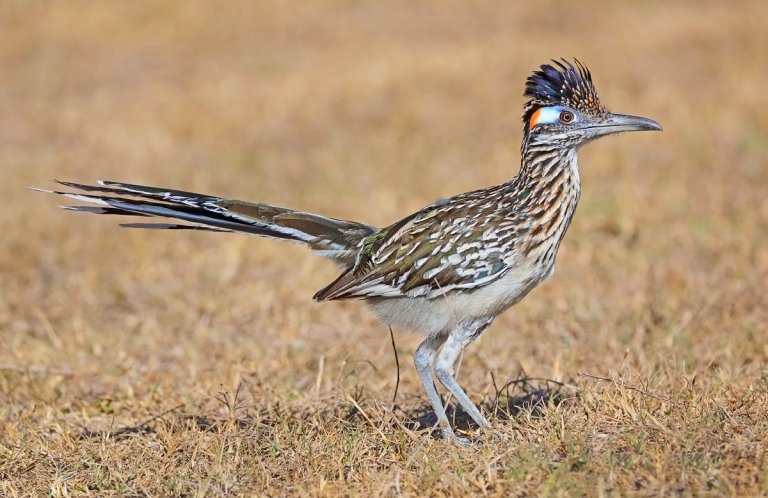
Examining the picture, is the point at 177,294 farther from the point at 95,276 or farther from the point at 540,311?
the point at 540,311

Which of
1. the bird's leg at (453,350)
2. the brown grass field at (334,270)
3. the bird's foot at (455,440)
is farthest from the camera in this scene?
the bird's leg at (453,350)

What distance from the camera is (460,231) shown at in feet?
17.1

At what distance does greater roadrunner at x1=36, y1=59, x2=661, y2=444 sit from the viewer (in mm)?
5062

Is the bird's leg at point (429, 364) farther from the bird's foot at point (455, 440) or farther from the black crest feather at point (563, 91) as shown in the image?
the black crest feather at point (563, 91)

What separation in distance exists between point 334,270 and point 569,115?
12.3ft

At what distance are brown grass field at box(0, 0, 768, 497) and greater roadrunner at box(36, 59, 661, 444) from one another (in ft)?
1.66

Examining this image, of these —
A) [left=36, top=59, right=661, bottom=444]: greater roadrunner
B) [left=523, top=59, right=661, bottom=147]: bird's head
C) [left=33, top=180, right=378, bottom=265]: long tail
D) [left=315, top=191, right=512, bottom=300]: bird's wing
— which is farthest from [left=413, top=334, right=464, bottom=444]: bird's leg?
[left=523, top=59, right=661, bottom=147]: bird's head

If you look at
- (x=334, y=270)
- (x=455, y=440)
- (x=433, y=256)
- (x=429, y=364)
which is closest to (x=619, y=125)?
(x=433, y=256)

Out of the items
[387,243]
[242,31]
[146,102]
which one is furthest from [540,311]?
[242,31]

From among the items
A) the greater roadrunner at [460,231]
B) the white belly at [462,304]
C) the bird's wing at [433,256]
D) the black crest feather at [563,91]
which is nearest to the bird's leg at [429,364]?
the greater roadrunner at [460,231]

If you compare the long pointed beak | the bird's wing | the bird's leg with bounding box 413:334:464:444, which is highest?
the long pointed beak

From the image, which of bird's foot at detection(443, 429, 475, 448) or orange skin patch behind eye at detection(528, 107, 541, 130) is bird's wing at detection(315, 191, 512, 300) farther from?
bird's foot at detection(443, 429, 475, 448)

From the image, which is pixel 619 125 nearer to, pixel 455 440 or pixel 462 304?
pixel 462 304

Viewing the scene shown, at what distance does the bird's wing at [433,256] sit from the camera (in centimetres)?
507
